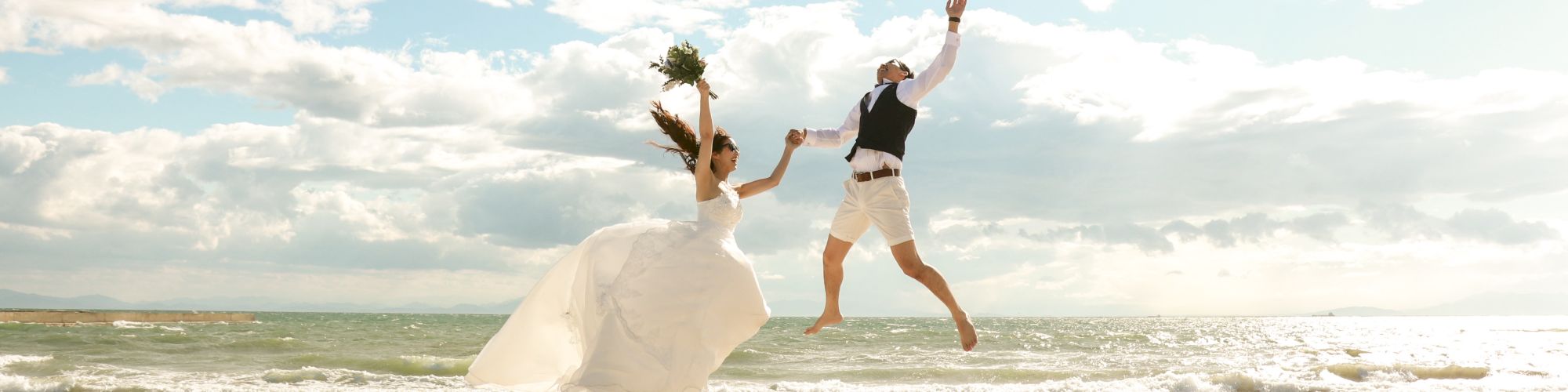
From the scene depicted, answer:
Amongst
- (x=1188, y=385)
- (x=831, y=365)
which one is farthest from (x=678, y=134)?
(x=831, y=365)

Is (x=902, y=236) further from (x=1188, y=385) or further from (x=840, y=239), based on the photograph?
(x=1188, y=385)

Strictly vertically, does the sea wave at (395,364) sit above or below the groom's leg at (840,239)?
below

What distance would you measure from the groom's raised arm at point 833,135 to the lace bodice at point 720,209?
1.90ft

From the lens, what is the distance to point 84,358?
65.1 feet

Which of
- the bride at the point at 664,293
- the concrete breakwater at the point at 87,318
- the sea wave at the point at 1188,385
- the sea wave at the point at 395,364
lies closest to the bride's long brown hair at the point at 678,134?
the bride at the point at 664,293

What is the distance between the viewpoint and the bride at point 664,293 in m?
6.21

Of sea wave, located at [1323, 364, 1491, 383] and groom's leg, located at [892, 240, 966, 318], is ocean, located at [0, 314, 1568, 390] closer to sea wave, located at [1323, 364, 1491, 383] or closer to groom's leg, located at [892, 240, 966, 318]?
sea wave, located at [1323, 364, 1491, 383]

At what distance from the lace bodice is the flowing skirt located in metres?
0.06

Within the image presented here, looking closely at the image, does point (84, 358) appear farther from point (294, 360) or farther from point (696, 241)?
point (696, 241)

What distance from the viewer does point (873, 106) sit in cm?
630

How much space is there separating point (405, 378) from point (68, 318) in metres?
32.2

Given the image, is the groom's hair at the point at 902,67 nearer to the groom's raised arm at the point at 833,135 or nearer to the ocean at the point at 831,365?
the groom's raised arm at the point at 833,135

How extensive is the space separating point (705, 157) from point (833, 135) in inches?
32.8

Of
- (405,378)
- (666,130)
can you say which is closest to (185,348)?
(405,378)
